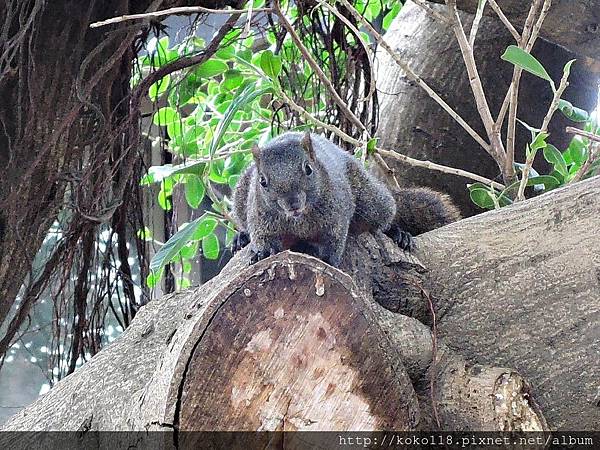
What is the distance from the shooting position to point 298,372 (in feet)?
2.98

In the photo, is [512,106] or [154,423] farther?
[512,106]

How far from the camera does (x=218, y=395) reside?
0.90 meters

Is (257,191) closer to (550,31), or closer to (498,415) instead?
(498,415)

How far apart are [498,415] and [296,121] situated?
1.36 meters

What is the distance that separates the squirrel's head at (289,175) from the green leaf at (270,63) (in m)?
0.42

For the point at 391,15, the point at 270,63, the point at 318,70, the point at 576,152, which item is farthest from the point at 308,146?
the point at 391,15

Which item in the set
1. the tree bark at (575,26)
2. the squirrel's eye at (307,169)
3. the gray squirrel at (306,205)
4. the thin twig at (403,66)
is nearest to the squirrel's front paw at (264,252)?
the gray squirrel at (306,205)

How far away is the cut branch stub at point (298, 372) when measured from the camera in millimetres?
902

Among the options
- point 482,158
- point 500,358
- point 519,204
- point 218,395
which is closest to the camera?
point 218,395

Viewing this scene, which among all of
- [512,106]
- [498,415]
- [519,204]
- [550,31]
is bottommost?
[498,415]

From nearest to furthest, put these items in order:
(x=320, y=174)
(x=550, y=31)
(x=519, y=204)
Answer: (x=519, y=204) → (x=320, y=174) → (x=550, y=31)

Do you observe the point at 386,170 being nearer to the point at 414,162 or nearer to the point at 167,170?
the point at 414,162

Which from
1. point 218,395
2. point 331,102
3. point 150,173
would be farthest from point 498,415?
point 331,102

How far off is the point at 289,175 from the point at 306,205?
0.06 m
